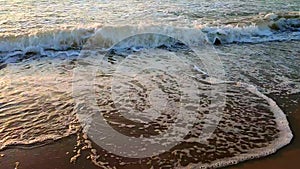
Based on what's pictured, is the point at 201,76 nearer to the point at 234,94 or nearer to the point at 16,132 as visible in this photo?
the point at 234,94

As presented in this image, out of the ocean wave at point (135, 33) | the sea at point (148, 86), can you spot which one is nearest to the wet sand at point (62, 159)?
the sea at point (148, 86)

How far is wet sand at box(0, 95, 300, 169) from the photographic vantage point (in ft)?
10.4

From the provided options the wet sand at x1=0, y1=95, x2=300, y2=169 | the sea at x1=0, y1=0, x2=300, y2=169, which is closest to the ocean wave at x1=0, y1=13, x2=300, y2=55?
the sea at x1=0, y1=0, x2=300, y2=169

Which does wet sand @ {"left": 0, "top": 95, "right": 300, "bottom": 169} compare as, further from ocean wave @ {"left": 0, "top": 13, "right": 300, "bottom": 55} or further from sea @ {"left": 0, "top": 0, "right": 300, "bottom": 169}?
ocean wave @ {"left": 0, "top": 13, "right": 300, "bottom": 55}

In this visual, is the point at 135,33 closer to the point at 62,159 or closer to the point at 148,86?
the point at 148,86

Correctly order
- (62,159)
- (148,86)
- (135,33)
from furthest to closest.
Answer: (135,33)
(148,86)
(62,159)

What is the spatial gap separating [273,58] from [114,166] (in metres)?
5.00

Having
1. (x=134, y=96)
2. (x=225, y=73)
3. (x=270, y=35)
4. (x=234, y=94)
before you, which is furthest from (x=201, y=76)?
(x=270, y=35)

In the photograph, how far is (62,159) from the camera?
3.28 metres

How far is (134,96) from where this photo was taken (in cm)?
486

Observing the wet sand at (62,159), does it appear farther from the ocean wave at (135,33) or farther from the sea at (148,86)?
the ocean wave at (135,33)

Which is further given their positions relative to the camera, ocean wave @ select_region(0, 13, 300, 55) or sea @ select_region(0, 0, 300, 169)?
ocean wave @ select_region(0, 13, 300, 55)

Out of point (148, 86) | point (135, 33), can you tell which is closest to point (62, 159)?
point (148, 86)

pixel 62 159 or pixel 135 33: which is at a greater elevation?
pixel 62 159
